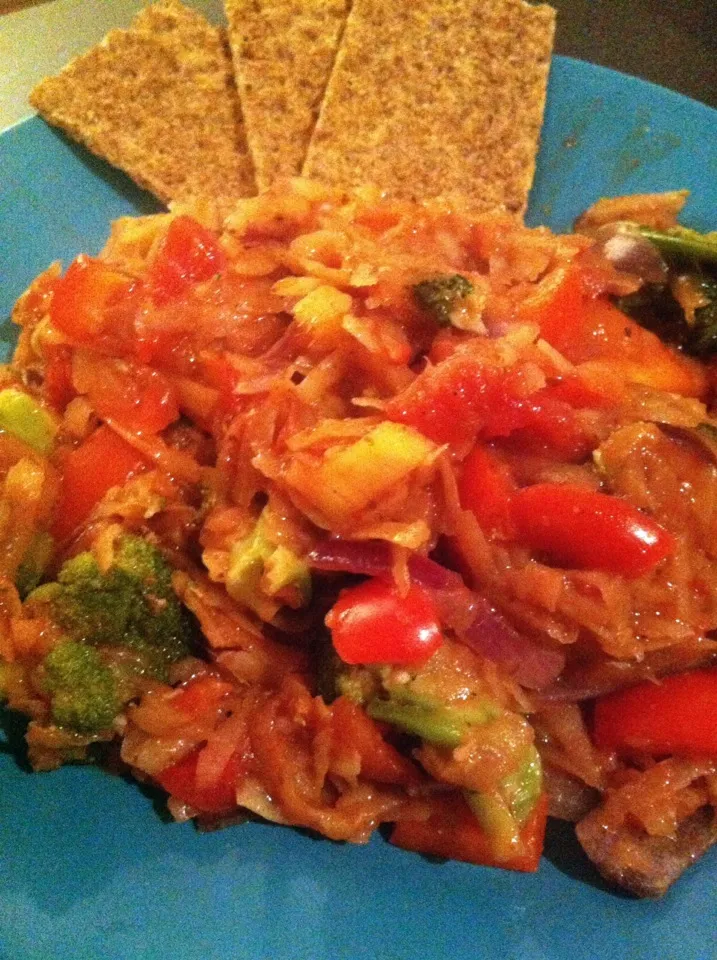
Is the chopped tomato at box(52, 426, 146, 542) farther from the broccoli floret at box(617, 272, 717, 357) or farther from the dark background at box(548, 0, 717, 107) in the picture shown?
the dark background at box(548, 0, 717, 107)

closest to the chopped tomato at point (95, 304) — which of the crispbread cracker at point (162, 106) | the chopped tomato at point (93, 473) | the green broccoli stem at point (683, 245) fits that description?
the chopped tomato at point (93, 473)

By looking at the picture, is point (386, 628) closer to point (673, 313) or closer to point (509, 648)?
point (509, 648)

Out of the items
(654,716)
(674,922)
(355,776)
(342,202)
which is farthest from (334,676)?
(342,202)

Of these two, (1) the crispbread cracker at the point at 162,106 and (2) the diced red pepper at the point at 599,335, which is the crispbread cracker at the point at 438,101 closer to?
(1) the crispbread cracker at the point at 162,106

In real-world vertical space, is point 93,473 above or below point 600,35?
above

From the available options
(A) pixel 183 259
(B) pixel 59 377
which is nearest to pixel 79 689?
(B) pixel 59 377

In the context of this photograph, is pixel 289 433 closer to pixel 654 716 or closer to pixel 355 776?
pixel 355 776

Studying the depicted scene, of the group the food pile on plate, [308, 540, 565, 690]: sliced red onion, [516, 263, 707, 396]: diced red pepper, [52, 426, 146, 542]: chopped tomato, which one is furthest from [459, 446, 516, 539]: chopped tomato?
[52, 426, 146, 542]: chopped tomato
